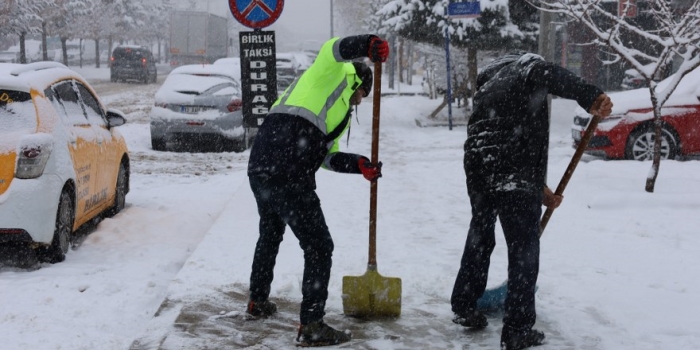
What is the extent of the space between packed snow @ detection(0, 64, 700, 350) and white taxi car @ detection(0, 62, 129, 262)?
1.11 feet

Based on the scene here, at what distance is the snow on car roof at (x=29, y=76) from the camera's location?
22.7 ft

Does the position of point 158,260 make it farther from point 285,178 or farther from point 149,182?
point 149,182

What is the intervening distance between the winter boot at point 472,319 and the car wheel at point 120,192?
4995mm

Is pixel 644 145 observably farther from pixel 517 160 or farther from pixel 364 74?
pixel 364 74

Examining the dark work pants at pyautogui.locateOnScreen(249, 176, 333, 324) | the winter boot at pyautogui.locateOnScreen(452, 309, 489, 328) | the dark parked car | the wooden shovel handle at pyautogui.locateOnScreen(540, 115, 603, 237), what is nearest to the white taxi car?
the dark work pants at pyautogui.locateOnScreen(249, 176, 333, 324)

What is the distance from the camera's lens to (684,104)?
12.5m

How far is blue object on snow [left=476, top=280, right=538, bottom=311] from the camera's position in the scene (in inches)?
209

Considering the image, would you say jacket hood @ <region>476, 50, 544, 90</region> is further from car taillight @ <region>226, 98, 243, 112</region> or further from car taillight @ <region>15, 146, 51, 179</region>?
car taillight @ <region>226, 98, 243, 112</region>

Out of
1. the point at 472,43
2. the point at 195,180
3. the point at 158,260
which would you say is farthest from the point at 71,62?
the point at 158,260

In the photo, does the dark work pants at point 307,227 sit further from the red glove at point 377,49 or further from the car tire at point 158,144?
the car tire at point 158,144

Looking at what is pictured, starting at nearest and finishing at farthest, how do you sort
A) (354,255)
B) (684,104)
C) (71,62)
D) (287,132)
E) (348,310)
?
1. (287,132)
2. (348,310)
3. (354,255)
4. (684,104)
5. (71,62)

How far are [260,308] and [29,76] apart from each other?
336 centimetres

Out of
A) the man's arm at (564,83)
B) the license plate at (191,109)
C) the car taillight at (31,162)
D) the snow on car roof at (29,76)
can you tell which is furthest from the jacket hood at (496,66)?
the license plate at (191,109)

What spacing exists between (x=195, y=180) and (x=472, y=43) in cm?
970
